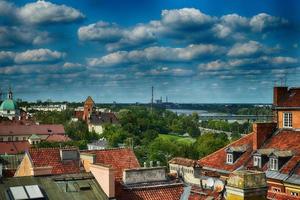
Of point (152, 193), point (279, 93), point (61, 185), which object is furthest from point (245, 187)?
point (279, 93)

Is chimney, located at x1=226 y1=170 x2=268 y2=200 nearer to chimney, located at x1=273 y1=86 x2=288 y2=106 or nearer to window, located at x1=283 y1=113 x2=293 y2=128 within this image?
window, located at x1=283 y1=113 x2=293 y2=128

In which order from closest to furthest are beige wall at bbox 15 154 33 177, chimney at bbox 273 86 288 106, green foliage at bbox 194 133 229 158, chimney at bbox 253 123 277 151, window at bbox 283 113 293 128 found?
1. beige wall at bbox 15 154 33 177
2. chimney at bbox 253 123 277 151
3. window at bbox 283 113 293 128
4. chimney at bbox 273 86 288 106
5. green foliage at bbox 194 133 229 158

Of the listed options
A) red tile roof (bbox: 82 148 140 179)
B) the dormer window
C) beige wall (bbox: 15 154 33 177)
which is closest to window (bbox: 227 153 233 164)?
the dormer window

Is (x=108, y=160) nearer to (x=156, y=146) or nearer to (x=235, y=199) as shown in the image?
(x=235, y=199)

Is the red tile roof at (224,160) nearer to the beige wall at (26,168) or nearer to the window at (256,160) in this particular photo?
the window at (256,160)

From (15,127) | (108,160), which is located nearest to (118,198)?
(108,160)

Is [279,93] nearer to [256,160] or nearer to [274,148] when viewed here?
[274,148]

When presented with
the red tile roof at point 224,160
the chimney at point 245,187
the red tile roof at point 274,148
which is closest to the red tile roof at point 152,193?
the red tile roof at point 274,148
